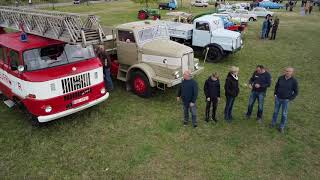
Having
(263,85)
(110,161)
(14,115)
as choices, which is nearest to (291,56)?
(263,85)

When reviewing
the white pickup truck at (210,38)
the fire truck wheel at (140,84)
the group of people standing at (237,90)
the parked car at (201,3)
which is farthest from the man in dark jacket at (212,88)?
the parked car at (201,3)

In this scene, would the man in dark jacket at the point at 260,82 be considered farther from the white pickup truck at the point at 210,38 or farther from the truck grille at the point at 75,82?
the white pickup truck at the point at 210,38

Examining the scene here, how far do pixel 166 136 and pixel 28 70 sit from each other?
13.2 ft

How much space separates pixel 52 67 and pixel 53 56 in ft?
1.23

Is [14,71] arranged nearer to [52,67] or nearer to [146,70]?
[52,67]

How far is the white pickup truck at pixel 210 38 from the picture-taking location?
46.2 ft

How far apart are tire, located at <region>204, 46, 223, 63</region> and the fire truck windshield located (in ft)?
24.8

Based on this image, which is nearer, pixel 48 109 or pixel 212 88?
pixel 48 109

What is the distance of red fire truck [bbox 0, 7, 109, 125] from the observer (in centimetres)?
709

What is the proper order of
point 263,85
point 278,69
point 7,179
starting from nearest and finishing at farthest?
point 7,179, point 263,85, point 278,69

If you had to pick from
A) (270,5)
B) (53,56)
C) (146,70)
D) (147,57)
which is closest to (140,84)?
(146,70)

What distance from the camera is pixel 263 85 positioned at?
7.79 meters

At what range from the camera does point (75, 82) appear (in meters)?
7.57

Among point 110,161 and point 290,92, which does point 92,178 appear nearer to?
point 110,161
